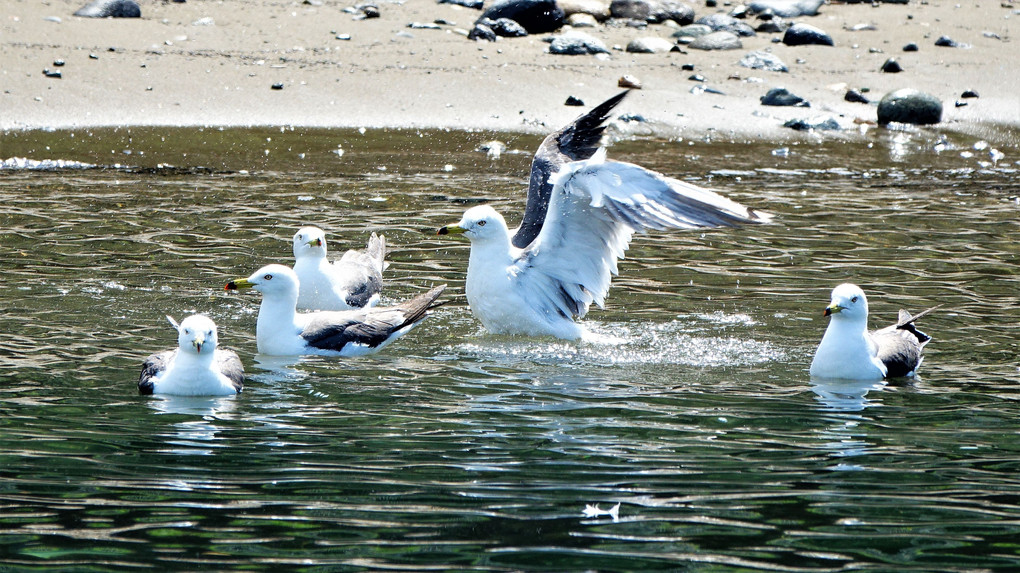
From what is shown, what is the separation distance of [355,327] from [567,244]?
1.66 m

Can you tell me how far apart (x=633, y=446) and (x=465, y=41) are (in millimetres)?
14845

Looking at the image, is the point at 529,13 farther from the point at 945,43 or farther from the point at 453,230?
the point at 453,230

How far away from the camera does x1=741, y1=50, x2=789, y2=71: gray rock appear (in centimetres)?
2012

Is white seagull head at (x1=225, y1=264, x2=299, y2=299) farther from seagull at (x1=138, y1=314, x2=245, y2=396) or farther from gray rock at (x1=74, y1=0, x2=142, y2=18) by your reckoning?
gray rock at (x1=74, y1=0, x2=142, y2=18)

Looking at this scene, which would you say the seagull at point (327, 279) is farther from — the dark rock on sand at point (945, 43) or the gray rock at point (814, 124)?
the dark rock on sand at point (945, 43)

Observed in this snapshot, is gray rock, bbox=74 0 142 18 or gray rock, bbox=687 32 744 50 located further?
gray rock, bbox=687 32 744 50

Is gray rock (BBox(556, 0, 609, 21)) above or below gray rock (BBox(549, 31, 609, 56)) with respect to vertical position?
above

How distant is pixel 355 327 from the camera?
8.92m

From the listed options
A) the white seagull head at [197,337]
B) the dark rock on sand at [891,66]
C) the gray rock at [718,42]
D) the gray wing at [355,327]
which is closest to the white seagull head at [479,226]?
the gray wing at [355,327]

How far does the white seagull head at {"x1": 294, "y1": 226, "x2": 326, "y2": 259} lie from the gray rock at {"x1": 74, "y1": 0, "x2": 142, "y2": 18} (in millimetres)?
11775

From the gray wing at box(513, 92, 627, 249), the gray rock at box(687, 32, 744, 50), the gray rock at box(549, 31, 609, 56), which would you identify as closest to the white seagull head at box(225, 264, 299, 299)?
the gray wing at box(513, 92, 627, 249)

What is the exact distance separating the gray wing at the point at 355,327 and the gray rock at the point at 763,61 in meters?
12.3

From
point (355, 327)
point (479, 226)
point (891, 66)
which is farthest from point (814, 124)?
point (355, 327)

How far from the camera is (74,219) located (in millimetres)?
12180
